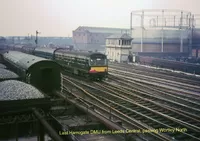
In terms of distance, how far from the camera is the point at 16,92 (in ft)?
34.3

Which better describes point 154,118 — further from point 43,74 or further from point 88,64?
point 88,64

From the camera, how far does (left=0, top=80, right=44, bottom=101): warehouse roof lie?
9.99 m

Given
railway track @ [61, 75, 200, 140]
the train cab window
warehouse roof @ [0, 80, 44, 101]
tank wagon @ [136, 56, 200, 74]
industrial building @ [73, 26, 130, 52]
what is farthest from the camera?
industrial building @ [73, 26, 130, 52]

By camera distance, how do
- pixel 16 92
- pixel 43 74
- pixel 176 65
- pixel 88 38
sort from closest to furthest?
pixel 16 92 < pixel 43 74 < pixel 176 65 < pixel 88 38

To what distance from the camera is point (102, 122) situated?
10680mm

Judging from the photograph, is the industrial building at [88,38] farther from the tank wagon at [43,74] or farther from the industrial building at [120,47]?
the tank wagon at [43,74]

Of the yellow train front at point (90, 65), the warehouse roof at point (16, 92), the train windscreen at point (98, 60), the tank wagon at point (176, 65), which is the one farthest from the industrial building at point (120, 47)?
the warehouse roof at point (16, 92)

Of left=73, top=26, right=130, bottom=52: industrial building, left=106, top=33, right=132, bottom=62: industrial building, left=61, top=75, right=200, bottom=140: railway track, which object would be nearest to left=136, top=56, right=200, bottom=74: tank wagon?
left=106, top=33, right=132, bottom=62: industrial building

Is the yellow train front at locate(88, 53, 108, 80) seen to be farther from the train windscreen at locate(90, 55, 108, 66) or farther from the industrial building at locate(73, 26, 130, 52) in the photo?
the industrial building at locate(73, 26, 130, 52)

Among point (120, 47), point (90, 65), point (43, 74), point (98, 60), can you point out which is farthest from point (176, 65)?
point (43, 74)

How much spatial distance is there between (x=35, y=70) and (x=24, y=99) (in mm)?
5967

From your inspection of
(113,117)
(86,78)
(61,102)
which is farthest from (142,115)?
(86,78)

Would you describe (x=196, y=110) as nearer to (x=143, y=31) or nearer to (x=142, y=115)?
(x=142, y=115)

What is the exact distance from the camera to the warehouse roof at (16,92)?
999 centimetres
